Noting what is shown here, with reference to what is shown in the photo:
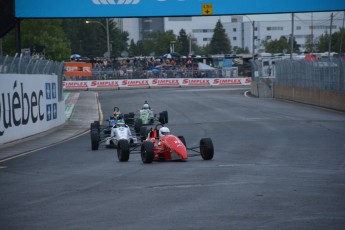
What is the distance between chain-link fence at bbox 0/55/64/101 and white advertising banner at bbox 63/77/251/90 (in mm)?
41896

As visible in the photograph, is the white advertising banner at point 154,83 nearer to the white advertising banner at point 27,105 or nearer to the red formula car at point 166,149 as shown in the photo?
the white advertising banner at point 27,105

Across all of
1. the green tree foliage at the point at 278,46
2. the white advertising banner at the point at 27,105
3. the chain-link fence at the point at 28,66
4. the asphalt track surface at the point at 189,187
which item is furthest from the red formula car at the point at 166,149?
the green tree foliage at the point at 278,46

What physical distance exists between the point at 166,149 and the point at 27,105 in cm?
1162

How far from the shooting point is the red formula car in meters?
17.3

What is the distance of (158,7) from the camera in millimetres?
26719

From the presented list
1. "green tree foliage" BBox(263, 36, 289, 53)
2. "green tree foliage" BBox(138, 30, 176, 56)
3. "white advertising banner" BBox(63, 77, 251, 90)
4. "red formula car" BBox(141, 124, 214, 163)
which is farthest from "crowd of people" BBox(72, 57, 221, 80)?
"red formula car" BBox(141, 124, 214, 163)

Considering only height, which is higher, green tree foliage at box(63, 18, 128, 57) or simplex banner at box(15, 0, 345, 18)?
green tree foliage at box(63, 18, 128, 57)

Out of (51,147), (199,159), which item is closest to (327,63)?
(51,147)

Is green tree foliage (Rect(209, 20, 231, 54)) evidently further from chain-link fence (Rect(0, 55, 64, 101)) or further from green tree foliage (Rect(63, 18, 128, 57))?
chain-link fence (Rect(0, 55, 64, 101))

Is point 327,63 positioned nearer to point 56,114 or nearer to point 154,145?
point 56,114

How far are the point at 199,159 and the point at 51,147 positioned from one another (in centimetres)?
736

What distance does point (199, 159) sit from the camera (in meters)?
18.3

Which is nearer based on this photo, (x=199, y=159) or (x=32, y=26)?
(x=199, y=159)

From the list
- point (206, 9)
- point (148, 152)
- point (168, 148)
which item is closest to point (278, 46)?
point (206, 9)
